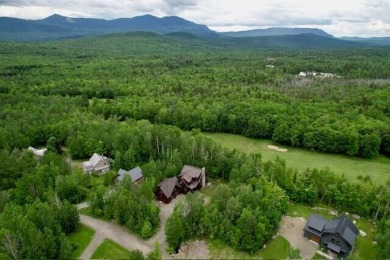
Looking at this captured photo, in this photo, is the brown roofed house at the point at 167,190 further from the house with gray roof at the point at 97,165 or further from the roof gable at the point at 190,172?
the house with gray roof at the point at 97,165

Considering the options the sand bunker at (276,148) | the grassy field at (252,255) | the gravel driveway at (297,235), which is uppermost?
the gravel driveway at (297,235)

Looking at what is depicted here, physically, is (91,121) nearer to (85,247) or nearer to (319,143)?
(85,247)

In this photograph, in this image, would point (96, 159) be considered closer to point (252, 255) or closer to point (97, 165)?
point (97, 165)

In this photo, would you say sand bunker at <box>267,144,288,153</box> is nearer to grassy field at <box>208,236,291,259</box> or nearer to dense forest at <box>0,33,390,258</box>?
dense forest at <box>0,33,390,258</box>

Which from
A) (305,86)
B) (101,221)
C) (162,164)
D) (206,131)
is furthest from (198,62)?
(101,221)

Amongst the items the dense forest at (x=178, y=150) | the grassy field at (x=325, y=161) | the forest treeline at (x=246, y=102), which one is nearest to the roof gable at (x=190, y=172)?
the dense forest at (x=178, y=150)

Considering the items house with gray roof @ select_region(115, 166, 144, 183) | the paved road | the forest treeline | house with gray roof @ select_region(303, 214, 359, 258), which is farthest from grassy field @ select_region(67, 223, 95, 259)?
the forest treeline

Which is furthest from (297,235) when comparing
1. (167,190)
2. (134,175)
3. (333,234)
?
(134,175)
